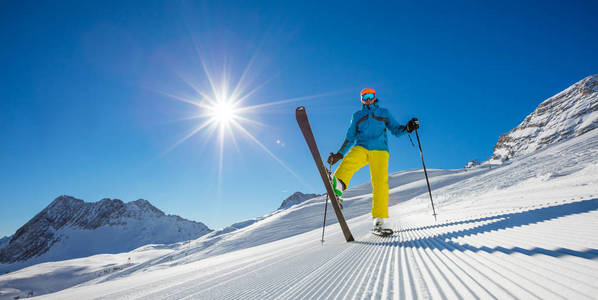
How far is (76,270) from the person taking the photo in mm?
40156

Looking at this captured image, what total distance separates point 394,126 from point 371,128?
54 centimetres

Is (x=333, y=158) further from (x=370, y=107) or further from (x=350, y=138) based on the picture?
(x=370, y=107)

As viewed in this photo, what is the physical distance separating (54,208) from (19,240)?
2227cm

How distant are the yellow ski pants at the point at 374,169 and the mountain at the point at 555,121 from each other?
86837 mm

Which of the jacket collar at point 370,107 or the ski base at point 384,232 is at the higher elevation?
the jacket collar at point 370,107

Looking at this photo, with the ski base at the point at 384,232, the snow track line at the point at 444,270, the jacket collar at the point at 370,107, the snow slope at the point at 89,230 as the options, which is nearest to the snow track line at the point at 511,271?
the snow track line at the point at 444,270

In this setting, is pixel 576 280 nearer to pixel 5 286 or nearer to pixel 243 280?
pixel 243 280

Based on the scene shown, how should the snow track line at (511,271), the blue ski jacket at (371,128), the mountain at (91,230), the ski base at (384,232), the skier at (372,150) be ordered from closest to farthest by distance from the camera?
the snow track line at (511,271) → the ski base at (384,232) → the skier at (372,150) → the blue ski jacket at (371,128) → the mountain at (91,230)

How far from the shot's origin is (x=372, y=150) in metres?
3.17

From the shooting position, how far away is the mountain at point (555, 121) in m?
75.2

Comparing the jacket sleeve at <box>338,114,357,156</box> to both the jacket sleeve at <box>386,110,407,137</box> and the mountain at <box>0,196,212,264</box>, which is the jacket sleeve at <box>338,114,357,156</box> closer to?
the jacket sleeve at <box>386,110,407,137</box>

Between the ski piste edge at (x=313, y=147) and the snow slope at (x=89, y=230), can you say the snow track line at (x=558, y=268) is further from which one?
the snow slope at (x=89, y=230)

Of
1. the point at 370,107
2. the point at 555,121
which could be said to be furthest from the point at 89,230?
the point at 555,121

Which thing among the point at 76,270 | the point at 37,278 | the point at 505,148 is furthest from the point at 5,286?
the point at 505,148
